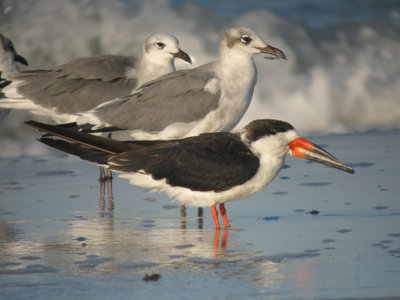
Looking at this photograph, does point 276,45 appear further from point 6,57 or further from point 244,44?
point 244,44

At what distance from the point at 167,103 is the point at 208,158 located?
6.35 ft

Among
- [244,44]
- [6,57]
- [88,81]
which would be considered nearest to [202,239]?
[244,44]

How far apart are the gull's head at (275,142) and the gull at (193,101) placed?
1693 millimetres

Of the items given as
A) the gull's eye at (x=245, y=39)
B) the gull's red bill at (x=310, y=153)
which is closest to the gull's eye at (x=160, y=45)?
the gull's eye at (x=245, y=39)

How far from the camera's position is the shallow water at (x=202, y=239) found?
17.0ft

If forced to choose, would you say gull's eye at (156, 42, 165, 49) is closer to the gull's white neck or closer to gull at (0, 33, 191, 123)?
gull at (0, 33, 191, 123)

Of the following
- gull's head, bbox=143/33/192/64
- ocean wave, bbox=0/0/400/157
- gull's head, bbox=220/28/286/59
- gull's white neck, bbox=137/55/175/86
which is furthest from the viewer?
ocean wave, bbox=0/0/400/157

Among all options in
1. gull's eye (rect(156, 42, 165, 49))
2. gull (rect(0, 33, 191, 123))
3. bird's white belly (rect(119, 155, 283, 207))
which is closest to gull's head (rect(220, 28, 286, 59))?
gull (rect(0, 33, 191, 123))

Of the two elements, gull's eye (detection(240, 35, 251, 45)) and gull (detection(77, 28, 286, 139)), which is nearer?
gull (detection(77, 28, 286, 139))

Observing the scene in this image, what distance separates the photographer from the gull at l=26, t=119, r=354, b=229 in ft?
21.4

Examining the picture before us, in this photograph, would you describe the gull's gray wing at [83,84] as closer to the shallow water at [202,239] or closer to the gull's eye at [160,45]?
the gull's eye at [160,45]

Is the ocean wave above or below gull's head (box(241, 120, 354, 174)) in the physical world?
above

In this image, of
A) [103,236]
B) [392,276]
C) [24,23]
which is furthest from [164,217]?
[24,23]

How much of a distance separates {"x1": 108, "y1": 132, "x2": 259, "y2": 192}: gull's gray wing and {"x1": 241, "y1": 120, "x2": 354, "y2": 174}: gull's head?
0.23 ft
